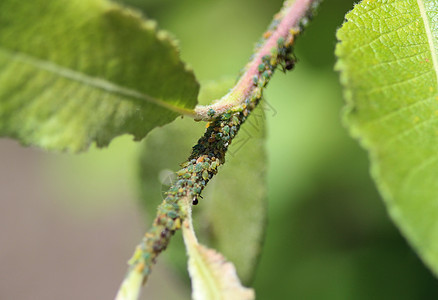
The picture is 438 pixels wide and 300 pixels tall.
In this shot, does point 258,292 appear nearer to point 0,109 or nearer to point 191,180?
A: point 191,180

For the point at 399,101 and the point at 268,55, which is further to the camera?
the point at 268,55

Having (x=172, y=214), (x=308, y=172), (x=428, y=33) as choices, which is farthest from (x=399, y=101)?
(x=308, y=172)

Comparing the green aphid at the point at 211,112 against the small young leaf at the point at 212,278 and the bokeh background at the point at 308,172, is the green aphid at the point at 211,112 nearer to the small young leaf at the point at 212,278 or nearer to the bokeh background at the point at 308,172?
the small young leaf at the point at 212,278

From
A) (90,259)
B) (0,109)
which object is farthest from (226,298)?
(90,259)

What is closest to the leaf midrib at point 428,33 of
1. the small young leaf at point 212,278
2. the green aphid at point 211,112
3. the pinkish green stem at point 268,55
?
the pinkish green stem at point 268,55

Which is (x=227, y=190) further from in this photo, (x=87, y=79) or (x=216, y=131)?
(x=87, y=79)

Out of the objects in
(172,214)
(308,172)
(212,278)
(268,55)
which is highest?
(308,172)
